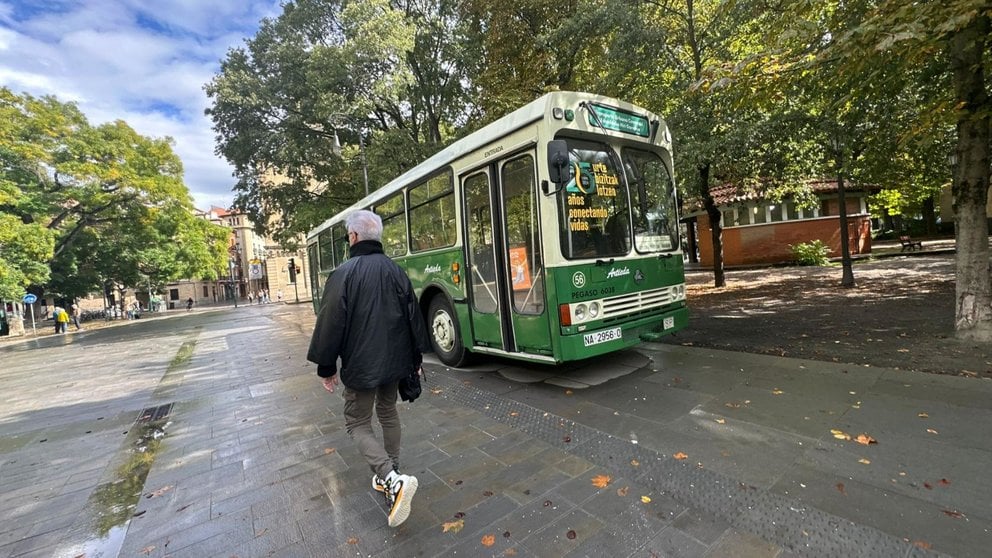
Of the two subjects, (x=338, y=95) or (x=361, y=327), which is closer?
(x=361, y=327)

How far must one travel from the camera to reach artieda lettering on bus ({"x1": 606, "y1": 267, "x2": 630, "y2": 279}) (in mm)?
4969

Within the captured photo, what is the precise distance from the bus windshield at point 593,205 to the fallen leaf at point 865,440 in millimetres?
2691

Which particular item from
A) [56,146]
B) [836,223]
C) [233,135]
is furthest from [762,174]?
[56,146]

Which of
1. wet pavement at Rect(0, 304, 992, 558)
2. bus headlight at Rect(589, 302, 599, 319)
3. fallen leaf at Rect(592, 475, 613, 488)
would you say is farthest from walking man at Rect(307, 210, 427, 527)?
bus headlight at Rect(589, 302, 599, 319)

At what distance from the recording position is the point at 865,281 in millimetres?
11953

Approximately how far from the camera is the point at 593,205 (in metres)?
4.98

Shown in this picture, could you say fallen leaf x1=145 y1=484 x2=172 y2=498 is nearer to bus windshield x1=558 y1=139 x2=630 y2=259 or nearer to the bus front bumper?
the bus front bumper

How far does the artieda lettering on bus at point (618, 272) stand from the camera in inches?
196

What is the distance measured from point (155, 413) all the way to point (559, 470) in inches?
219

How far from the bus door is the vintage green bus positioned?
0.05ft

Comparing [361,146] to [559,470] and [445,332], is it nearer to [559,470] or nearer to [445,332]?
[445,332]

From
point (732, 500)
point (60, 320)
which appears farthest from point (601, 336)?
point (60, 320)

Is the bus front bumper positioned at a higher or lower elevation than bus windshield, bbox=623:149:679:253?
lower

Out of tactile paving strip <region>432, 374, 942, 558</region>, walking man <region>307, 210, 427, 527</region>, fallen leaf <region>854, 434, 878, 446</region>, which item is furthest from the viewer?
fallen leaf <region>854, 434, 878, 446</region>
